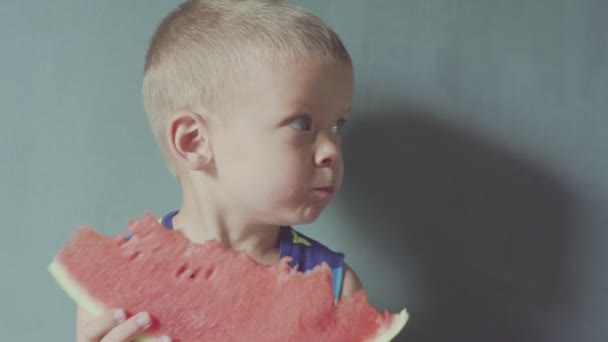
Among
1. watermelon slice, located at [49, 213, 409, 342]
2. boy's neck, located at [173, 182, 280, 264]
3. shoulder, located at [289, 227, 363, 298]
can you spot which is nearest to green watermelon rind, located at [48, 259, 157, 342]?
watermelon slice, located at [49, 213, 409, 342]

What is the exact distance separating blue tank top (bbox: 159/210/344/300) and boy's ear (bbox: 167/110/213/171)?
148 millimetres

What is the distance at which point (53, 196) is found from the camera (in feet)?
3.30

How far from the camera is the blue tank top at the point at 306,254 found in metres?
0.92

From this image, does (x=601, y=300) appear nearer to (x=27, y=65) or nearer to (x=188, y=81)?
(x=188, y=81)

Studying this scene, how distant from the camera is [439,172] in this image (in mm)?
1064

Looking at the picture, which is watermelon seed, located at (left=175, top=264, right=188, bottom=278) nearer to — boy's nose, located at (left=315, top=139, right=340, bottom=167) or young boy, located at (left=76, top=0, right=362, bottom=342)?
young boy, located at (left=76, top=0, right=362, bottom=342)

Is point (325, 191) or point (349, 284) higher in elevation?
point (325, 191)

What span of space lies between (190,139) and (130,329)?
267 mm

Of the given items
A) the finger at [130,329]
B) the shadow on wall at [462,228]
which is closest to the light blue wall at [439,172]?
the shadow on wall at [462,228]

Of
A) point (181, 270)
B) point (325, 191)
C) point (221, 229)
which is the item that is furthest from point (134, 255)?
point (325, 191)

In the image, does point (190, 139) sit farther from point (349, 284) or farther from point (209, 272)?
point (349, 284)

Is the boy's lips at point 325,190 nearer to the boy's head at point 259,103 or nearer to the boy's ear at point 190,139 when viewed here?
the boy's head at point 259,103

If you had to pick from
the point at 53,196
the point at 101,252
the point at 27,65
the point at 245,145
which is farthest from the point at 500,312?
Result: the point at 27,65

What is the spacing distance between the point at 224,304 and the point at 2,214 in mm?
497
